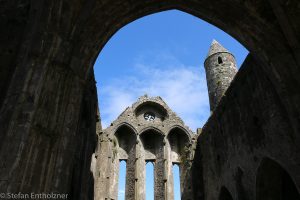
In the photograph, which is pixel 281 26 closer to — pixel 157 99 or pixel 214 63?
pixel 214 63

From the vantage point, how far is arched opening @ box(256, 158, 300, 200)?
731 centimetres

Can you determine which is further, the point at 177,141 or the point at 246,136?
the point at 177,141

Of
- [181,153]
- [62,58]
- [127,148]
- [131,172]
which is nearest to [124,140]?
[127,148]

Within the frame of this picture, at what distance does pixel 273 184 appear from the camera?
24.4 ft

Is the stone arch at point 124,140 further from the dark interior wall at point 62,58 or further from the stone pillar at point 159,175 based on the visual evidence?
the dark interior wall at point 62,58

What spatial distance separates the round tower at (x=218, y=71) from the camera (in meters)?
13.5

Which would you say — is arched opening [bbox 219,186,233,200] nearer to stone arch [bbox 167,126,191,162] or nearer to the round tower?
the round tower

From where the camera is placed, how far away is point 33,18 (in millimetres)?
4227

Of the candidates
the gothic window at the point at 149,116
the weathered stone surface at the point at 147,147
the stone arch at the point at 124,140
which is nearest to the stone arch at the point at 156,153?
the weathered stone surface at the point at 147,147

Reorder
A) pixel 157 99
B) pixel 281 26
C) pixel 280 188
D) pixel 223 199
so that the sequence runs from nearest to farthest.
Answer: pixel 281 26, pixel 280 188, pixel 223 199, pixel 157 99

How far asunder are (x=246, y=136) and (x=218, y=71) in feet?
22.2

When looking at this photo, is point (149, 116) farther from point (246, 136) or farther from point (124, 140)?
point (246, 136)

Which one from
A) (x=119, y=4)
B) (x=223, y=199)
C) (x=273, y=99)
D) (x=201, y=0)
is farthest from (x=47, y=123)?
(x=223, y=199)

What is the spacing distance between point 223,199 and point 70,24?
791cm
